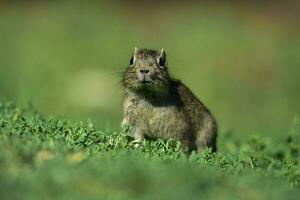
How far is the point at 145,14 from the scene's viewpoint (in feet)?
62.7

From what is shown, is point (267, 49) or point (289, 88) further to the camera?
point (267, 49)

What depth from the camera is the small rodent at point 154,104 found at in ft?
28.8

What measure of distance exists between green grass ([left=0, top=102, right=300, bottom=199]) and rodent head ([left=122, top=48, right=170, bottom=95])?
4.34ft

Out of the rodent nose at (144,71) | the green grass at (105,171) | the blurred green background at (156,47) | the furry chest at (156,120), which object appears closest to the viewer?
the green grass at (105,171)

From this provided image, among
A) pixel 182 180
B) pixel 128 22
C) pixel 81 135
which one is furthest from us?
pixel 128 22

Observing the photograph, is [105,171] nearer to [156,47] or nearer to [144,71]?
[144,71]

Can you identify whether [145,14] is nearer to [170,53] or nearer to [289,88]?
[170,53]

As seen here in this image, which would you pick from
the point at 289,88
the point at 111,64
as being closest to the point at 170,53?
the point at 111,64

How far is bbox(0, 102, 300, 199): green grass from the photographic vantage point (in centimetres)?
517

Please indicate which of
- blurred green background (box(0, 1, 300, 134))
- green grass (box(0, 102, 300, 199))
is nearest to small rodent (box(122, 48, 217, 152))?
green grass (box(0, 102, 300, 199))

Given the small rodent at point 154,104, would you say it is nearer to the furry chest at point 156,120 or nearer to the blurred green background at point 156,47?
the furry chest at point 156,120

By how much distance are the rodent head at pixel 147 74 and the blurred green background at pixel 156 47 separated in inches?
138

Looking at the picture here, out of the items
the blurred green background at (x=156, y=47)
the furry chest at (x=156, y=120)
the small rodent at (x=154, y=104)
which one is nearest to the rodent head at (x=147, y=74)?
the small rodent at (x=154, y=104)

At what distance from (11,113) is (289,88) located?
298 inches
